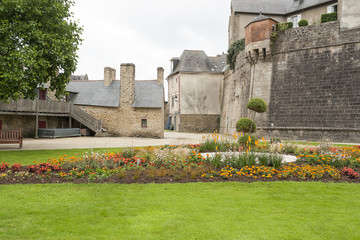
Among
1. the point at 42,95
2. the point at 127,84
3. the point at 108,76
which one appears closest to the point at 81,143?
the point at 42,95

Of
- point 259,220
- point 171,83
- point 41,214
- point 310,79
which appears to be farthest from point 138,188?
point 171,83

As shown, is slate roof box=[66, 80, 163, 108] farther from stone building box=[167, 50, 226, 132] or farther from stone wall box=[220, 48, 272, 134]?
stone building box=[167, 50, 226, 132]

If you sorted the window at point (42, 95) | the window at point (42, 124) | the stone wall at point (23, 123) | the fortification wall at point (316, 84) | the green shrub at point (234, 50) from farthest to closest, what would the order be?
the green shrub at point (234, 50) < the window at point (42, 95) < the window at point (42, 124) < the stone wall at point (23, 123) < the fortification wall at point (316, 84)

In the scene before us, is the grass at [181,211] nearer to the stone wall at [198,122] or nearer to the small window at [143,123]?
the small window at [143,123]

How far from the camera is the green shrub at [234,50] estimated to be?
3110 cm

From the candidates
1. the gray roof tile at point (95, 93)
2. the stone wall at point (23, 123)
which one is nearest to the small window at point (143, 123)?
the gray roof tile at point (95, 93)

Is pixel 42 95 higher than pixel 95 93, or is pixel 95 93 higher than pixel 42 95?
pixel 95 93

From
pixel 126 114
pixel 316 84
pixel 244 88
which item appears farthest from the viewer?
pixel 244 88

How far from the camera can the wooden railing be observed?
2183cm

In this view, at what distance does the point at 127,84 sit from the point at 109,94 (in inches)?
90.0

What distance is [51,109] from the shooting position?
24391mm

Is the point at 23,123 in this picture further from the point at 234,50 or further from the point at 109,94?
the point at 234,50

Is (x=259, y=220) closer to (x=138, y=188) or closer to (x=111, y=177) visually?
(x=138, y=188)

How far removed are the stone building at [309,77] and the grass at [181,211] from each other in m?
15.6
